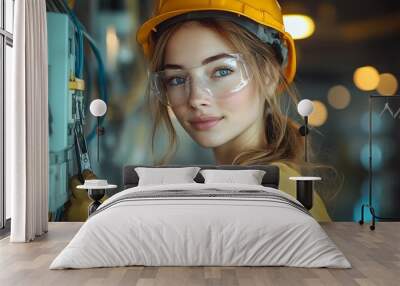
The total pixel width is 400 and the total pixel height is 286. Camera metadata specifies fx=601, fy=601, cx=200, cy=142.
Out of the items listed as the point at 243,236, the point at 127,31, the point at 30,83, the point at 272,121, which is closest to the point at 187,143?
the point at 272,121

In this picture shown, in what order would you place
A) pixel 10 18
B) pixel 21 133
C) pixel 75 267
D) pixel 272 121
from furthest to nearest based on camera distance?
pixel 272 121, pixel 10 18, pixel 21 133, pixel 75 267

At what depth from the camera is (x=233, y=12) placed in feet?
24.7

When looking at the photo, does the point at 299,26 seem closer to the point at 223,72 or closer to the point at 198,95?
the point at 223,72

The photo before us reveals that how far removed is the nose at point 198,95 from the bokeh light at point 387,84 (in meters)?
2.23

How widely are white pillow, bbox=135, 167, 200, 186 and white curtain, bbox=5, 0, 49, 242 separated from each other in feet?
3.89

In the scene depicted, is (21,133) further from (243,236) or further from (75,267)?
(243,236)

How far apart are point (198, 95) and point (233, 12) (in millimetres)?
1124

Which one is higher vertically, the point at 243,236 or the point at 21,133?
the point at 21,133

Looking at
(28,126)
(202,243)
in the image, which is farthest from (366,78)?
(28,126)

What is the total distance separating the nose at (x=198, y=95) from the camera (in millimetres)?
7543

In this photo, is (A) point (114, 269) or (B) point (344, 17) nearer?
(A) point (114, 269)

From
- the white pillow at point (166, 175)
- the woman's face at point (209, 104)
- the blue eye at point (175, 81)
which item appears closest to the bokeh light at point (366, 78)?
the woman's face at point (209, 104)

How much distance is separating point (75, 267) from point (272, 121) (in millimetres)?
3771

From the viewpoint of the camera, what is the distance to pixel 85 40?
7832 mm
